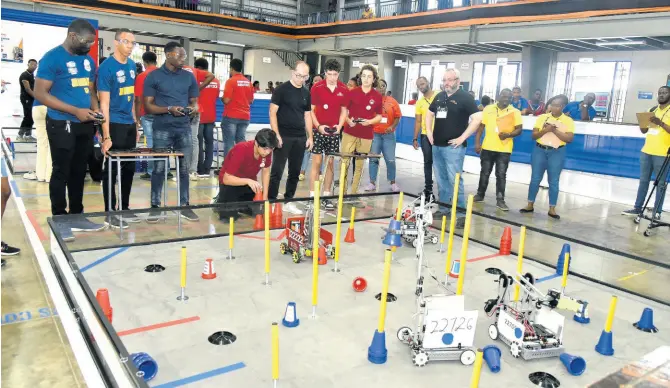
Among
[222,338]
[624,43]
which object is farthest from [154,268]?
[624,43]

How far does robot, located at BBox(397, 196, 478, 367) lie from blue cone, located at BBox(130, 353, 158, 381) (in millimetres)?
1117

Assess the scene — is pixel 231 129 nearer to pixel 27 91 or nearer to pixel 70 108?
pixel 70 108

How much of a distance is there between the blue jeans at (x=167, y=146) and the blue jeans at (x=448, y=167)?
2563 mm

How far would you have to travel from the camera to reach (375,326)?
2.69 meters

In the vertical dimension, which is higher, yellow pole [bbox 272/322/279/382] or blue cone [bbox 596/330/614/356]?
yellow pole [bbox 272/322/279/382]

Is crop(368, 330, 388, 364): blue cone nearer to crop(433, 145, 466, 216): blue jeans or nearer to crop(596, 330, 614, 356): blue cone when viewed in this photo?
crop(596, 330, 614, 356): blue cone

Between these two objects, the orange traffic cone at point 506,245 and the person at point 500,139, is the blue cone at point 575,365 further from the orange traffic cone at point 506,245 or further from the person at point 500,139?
the person at point 500,139

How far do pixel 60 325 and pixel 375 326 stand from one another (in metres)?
1.63

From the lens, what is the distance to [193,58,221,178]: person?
6746 millimetres

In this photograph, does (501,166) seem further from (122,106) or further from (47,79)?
(47,79)

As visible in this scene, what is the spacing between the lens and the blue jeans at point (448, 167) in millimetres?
5363

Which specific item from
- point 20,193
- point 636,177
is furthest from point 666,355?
point 636,177

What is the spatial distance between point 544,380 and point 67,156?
3487mm

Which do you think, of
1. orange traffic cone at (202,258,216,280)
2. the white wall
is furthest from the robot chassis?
the white wall
